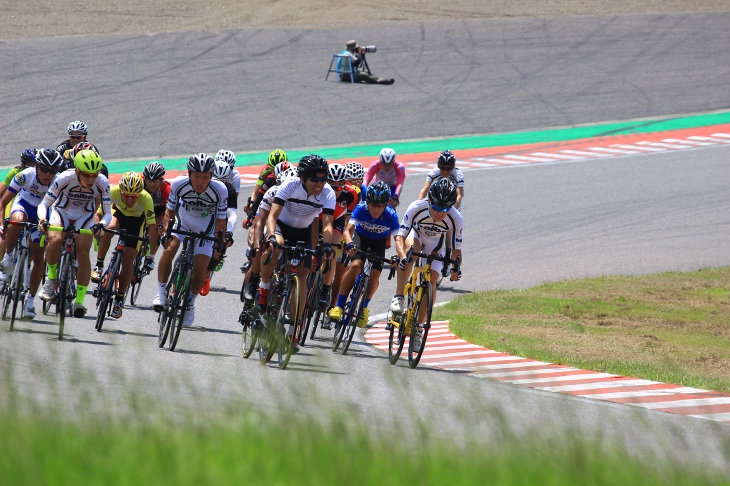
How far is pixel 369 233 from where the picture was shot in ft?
40.9

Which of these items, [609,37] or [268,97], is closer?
[268,97]

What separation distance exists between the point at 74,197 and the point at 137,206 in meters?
0.97

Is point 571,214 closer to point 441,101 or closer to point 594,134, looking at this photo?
point 594,134

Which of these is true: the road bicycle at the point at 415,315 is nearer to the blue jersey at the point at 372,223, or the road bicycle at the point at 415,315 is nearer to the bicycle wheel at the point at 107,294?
the blue jersey at the point at 372,223

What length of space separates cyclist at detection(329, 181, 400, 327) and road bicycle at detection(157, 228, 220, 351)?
1762mm

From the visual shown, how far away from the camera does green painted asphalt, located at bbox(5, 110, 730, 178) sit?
24203 mm

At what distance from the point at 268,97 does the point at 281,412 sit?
25.4 meters

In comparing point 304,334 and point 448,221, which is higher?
point 448,221

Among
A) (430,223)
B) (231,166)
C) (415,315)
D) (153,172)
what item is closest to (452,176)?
(231,166)

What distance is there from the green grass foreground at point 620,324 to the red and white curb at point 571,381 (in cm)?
32

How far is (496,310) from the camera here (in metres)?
15.6

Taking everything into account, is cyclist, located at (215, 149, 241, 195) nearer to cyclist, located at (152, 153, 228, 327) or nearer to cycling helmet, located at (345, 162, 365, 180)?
cycling helmet, located at (345, 162, 365, 180)

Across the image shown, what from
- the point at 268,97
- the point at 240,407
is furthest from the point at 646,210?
the point at 240,407

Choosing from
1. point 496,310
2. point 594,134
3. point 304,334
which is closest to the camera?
point 304,334
